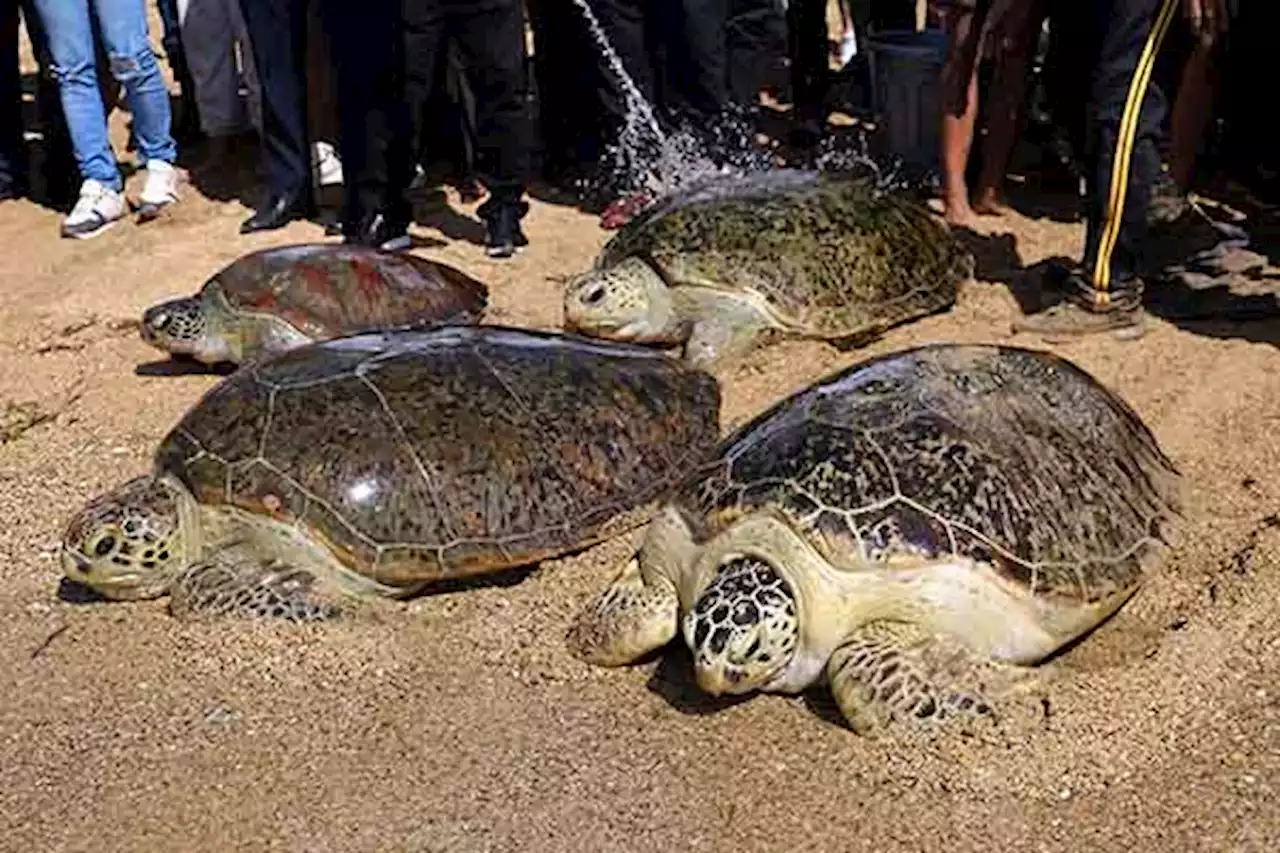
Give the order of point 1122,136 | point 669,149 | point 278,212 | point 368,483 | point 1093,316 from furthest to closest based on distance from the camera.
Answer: point 278,212 → point 669,149 → point 1093,316 → point 1122,136 → point 368,483

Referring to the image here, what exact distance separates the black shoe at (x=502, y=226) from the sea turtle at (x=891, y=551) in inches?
88.7

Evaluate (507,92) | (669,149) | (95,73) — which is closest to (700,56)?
(669,149)

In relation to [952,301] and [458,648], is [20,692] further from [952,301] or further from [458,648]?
[952,301]

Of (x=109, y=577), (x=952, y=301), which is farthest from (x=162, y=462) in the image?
(x=952, y=301)

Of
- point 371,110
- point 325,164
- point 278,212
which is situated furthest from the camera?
point 325,164

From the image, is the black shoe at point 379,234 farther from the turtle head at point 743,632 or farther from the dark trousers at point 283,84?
the turtle head at point 743,632

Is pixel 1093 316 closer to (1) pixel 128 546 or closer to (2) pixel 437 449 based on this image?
(2) pixel 437 449

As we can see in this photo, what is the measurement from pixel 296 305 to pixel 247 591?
4.19 feet

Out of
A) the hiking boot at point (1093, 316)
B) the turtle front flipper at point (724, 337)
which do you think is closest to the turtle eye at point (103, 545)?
the turtle front flipper at point (724, 337)

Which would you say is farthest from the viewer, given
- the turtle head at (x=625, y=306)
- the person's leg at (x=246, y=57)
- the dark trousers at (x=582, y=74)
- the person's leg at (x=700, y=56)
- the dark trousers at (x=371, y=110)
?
the person's leg at (x=246, y=57)

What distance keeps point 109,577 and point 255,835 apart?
94 cm

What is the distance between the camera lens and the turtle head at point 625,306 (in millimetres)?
4438

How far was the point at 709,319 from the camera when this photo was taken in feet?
14.7

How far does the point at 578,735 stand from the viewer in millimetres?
2887
